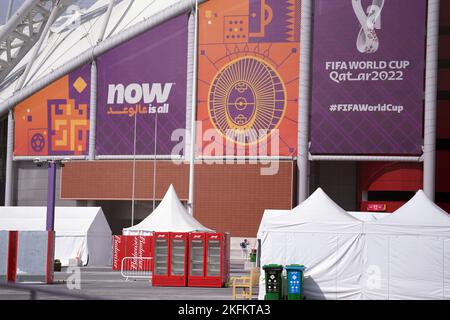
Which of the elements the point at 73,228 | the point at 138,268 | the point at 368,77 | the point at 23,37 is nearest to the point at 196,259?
the point at 138,268

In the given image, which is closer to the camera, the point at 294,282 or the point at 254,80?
the point at 294,282

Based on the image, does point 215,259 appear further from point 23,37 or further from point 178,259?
point 23,37

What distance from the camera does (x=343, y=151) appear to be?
65625 millimetres

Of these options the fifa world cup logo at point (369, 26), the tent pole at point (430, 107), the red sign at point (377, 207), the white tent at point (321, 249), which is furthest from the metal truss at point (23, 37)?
the white tent at point (321, 249)

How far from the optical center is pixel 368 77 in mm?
64875

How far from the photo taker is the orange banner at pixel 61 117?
232ft

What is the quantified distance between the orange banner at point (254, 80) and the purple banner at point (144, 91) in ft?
8.46

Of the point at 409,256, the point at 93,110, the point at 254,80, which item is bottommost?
the point at 409,256

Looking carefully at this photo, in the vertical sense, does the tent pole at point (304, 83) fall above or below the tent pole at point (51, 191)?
above

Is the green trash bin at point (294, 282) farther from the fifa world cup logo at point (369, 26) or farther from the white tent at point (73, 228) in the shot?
the fifa world cup logo at point (369, 26)

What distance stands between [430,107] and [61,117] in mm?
27636

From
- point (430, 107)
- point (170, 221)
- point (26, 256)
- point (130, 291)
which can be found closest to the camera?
point (130, 291)

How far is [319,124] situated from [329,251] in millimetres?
37471

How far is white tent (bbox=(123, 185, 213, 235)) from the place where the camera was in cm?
4462
